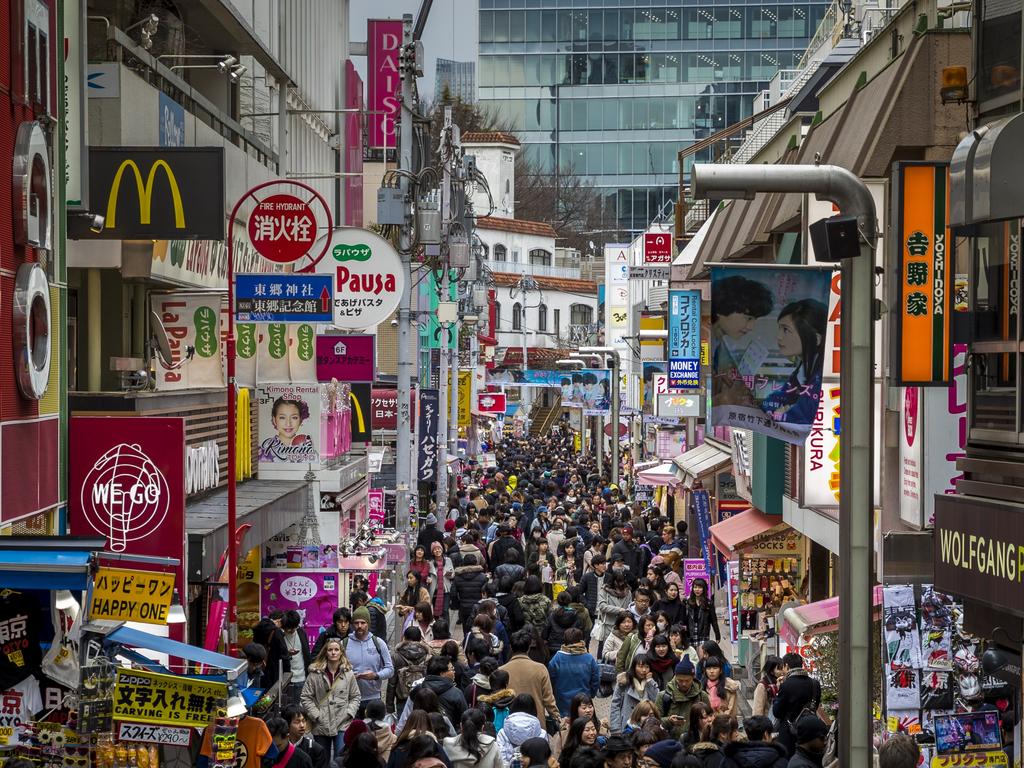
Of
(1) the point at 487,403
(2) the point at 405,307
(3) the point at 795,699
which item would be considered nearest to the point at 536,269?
(1) the point at 487,403

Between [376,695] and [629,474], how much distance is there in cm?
4010

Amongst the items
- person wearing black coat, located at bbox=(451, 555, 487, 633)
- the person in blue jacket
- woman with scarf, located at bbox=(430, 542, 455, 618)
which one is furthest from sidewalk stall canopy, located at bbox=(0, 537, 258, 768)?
woman with scarf, located at bbox=(430, 542, 455, 618)

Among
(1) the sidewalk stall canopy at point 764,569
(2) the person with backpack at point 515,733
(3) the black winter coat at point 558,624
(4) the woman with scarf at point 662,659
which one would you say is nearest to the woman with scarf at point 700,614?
(1) the sidewalk stall canopy at point 764,569

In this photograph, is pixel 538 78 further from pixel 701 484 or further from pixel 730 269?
pixel 730 269

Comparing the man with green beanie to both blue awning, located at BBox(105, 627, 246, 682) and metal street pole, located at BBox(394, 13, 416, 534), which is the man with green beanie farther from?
metal street pole, located at BBox(394, 13, 416, 534)

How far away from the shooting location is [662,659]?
14359 millimetres

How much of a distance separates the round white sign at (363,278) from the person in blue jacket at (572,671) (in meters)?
8.08

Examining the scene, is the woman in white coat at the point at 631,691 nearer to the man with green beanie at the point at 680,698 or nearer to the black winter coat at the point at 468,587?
the man with green beanie at the point at 680,698

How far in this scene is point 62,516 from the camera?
465 inches

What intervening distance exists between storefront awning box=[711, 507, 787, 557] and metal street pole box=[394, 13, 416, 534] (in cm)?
492

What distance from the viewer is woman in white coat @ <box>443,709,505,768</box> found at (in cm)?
1047

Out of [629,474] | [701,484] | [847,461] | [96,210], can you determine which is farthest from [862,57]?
[629,474]

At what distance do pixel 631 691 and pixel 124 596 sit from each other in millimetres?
6070

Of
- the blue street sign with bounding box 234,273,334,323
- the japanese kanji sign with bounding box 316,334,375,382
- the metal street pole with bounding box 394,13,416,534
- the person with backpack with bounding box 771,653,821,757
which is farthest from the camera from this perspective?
the metal street pole with bounding box 394,13,416,534
